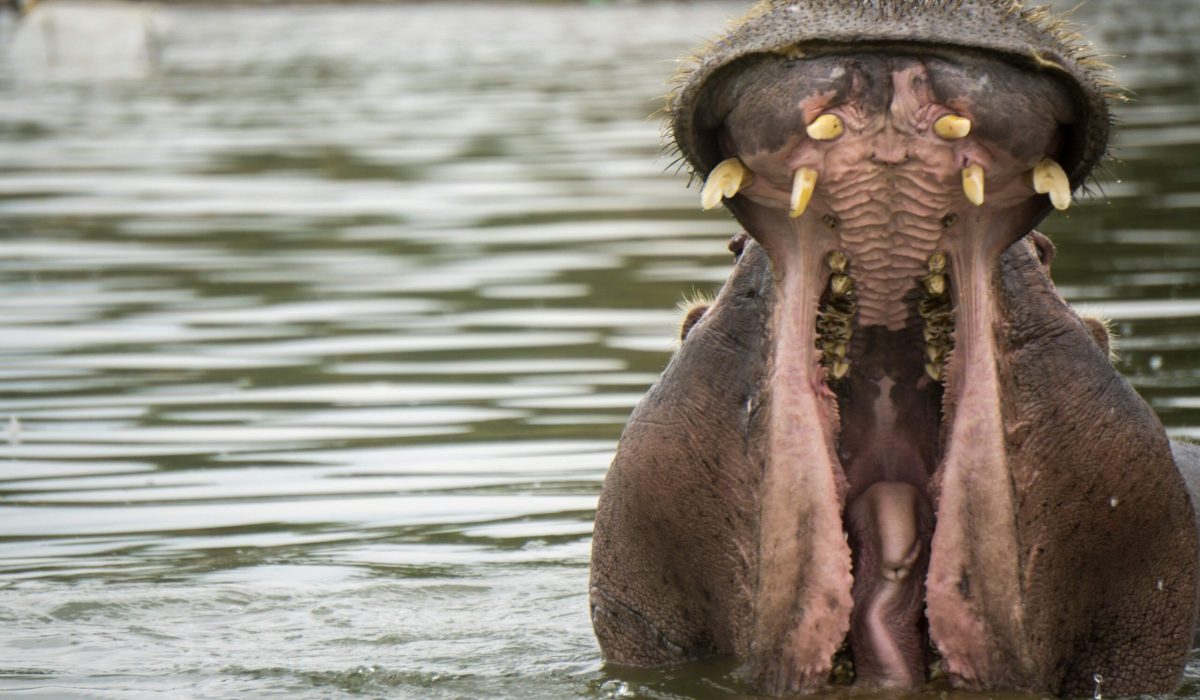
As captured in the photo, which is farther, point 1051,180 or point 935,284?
point 935,284

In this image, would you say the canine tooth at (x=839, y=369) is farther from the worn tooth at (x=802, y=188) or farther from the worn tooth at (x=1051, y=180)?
the worn tooth at (x=1051, y=180)

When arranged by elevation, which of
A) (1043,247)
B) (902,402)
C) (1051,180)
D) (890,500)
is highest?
(1051,180)

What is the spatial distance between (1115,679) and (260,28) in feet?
125

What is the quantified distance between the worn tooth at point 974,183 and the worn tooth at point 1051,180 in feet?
0.33

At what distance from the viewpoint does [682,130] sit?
11.9ft

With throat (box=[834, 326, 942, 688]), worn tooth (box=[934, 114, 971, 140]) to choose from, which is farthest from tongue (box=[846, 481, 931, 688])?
worn tooth (box=[934, 114, 971, 140])

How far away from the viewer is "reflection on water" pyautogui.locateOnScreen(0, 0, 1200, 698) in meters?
5.12

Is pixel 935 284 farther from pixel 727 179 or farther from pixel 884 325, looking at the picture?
pixel 727 179

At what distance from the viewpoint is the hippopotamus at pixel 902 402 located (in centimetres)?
349

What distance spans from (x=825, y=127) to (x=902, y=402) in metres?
0.67

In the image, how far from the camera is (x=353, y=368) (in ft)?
29.0

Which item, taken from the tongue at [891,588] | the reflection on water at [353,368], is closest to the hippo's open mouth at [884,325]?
the tongue at [891,588]

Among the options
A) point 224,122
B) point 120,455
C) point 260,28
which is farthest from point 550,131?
point 260,28

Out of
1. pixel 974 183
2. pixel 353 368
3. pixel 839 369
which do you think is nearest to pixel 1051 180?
pixel 974 183
